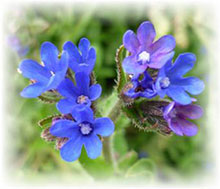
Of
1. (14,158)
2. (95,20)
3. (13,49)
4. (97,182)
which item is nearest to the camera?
(97,182)

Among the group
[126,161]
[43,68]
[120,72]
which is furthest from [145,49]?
[126,161]

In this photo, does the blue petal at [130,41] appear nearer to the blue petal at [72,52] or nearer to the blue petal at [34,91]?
the blue petal at [72,52]

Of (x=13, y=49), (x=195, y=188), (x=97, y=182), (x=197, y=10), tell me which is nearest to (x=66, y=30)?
(x=13, y=49)

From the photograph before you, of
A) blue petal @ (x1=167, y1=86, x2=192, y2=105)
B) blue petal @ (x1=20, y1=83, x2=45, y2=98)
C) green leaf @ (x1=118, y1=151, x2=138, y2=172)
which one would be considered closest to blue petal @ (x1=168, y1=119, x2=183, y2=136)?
blue petal @ (x1=167, y1=86, x2=192, y2=105)

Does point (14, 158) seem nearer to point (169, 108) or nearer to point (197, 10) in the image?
point (169, 108)

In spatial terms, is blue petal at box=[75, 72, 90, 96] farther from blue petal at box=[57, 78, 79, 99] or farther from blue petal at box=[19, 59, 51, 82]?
blue petal at box=[19, 59, 51, 82]

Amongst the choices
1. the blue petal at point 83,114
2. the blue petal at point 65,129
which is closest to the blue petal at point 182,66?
the blue petal at point 83,114
